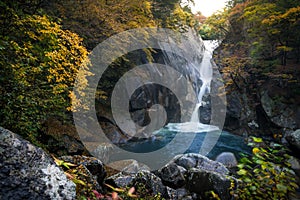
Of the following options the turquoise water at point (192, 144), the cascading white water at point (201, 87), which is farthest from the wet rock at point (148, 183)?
the cascading white water at point (201, 87)

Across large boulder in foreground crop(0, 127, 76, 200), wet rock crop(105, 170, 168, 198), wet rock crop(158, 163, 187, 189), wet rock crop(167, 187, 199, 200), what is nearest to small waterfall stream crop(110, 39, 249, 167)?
wet rock crop(158, 163, 187, 189)

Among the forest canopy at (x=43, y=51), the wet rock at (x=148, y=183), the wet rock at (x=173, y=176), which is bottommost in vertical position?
the wet rock at (x=173, y=176)

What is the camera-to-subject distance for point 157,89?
54.4ft

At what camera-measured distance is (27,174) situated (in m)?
1.75

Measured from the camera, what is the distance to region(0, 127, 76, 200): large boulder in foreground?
1638 mm

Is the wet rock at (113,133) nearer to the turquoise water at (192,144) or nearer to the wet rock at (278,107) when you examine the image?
the turquoise water at (192,144)

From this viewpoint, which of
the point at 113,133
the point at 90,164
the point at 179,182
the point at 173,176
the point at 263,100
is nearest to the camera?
the point at 90,164

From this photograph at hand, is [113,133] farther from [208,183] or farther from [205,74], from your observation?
[205,74]

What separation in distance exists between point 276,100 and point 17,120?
14831 mm

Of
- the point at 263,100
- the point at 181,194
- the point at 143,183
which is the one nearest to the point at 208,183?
the point at 181,194

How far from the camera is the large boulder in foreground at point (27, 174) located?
5.37 ft

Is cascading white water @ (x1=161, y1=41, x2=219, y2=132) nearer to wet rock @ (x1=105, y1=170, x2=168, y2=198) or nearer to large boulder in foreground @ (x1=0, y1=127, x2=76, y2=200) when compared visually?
wet rock @ (x1=105, y1=170, x2=168, y2=198)

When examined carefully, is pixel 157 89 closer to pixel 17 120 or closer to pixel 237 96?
pixel 237 96

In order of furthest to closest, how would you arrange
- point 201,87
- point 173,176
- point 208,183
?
point 201,87, point 173,176, point 208,183
